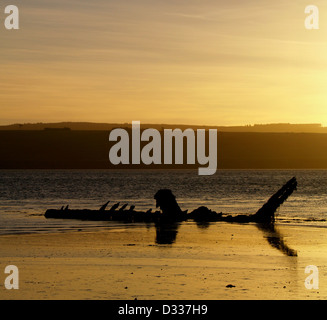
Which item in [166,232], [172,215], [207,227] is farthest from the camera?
[172,215]

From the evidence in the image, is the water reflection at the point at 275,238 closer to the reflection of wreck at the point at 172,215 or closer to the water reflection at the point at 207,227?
the water reflection at the point at 207,227

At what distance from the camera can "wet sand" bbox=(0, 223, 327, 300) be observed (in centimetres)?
1856

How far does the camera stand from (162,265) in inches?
928

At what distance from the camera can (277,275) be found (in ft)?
70.3

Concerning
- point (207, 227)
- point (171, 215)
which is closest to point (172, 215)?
point (171, 215)

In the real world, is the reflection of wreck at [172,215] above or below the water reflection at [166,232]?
above

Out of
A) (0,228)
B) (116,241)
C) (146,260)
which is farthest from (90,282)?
(0,228)

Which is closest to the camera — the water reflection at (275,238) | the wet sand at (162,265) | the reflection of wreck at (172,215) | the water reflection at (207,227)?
the wet sand at (162,265)

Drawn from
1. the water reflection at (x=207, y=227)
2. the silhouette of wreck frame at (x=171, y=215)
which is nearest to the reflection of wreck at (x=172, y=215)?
the silhouette of wreck frame at (x=171, y=215)

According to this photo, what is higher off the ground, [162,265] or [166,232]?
[166,232]

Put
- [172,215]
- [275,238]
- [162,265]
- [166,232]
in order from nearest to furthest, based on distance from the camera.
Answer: [162,265]
[275,238]
[166,232]
[172,215]

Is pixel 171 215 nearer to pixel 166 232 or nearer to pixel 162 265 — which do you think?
pixel 166 232

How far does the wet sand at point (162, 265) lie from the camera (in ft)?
60.9
